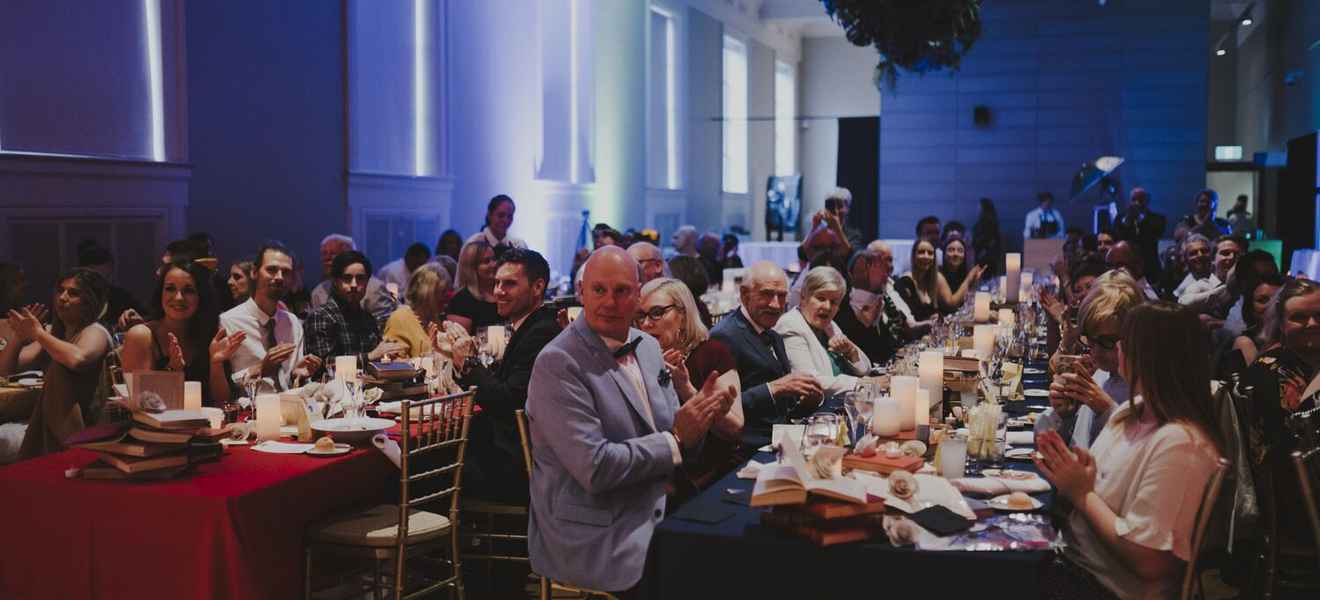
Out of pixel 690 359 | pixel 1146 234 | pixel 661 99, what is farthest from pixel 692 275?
pixel 661 99

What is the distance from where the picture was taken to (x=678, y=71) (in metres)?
19.5

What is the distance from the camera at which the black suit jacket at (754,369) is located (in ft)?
15.2

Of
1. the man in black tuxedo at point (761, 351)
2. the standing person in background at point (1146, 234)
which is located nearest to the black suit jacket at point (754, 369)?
the man in black tuxedo at point (761, 351)

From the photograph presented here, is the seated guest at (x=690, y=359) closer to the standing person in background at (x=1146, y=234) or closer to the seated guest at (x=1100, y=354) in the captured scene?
the seated guest at (x=1100, y=354)

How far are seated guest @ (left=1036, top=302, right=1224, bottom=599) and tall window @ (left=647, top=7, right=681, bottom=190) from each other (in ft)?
52.2

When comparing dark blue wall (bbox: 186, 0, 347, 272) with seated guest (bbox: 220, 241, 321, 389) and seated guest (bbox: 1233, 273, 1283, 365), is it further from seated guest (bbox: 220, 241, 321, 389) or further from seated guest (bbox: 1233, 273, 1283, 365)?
seated guest (bbox: 1233, 273, 1283, 365)

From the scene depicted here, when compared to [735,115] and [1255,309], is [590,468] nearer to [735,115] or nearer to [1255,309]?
[1255,309]

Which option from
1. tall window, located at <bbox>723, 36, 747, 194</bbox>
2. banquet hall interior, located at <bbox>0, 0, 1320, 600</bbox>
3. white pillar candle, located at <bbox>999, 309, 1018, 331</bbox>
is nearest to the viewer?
banquet hall interior, located at <bbox>0, 0, 1320, 600</bbox>

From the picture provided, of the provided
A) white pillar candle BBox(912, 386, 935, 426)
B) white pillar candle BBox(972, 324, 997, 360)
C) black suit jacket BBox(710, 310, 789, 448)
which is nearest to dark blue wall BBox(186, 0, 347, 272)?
black suit jacket BBox(710, 310, 789, 448)

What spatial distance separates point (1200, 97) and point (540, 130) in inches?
A: 414

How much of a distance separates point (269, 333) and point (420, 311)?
3.89ft

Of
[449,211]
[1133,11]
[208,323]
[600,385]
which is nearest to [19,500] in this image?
[208,323]

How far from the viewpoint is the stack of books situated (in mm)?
3846

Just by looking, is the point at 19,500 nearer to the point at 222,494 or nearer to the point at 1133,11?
the point at 222,494
